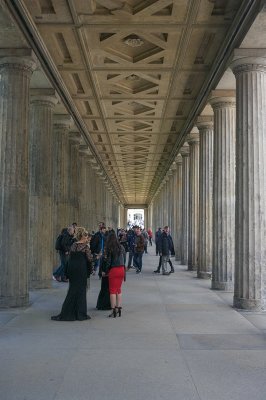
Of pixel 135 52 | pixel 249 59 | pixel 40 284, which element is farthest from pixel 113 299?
pixel 135 52

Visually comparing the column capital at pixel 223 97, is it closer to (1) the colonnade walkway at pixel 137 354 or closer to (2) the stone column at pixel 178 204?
(1) the colonnade walkway at pixel 137 354

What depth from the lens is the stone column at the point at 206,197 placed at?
15633 mm

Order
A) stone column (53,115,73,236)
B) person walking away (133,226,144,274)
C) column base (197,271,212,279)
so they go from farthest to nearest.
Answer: person walking away (133,226,144,274) → stone column (53,115,73,236) → column base (197,271,212,279)

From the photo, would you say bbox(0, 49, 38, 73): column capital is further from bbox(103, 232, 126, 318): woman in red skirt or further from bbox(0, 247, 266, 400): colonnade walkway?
bbox(0, 247, 266, 400): colonnade walkway

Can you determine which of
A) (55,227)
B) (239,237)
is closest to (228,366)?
(239,237)

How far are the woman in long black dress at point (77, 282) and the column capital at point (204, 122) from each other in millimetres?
8102

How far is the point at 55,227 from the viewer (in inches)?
656

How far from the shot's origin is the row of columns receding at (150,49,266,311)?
33.0 ft

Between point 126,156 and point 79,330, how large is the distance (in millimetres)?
20619

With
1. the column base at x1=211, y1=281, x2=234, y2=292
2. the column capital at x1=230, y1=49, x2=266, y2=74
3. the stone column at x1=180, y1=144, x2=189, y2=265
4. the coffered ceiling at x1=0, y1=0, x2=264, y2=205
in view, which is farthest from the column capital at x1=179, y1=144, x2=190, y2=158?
the column capital at x1=230, y1=49, x2=266, y2=74

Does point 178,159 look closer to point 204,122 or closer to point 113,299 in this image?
point 204,122

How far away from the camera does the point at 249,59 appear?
10039 mm

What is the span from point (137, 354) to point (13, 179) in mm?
5052

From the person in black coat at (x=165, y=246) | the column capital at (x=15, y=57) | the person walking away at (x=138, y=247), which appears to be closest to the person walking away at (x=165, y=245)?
the person in black coat at (x=165, y=246)
